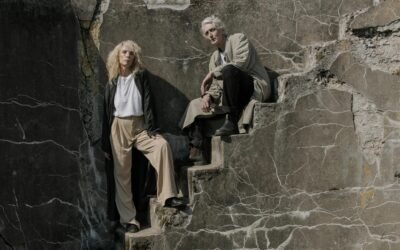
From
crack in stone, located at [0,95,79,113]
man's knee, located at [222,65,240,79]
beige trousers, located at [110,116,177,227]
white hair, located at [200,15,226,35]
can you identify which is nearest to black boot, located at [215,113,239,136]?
man's knee, located at [222,65,240,79]

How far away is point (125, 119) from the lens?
18.4ft

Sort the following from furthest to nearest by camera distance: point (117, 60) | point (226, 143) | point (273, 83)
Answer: point (273, 83), point (117, 60), point (226, 143)

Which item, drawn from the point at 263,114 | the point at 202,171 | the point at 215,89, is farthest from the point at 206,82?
the point at 202,171

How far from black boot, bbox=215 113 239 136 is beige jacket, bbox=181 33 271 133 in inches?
2.1

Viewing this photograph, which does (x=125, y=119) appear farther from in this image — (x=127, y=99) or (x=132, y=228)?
(x=132, y=228)

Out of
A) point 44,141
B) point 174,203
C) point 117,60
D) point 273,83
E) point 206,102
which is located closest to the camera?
point 174,203

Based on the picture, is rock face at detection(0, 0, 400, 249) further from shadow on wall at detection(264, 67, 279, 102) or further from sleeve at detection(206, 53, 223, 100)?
sleeve at detection(206, 53, 223, 100)

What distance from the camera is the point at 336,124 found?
565 cm

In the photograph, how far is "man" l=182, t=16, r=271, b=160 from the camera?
5.53 meters

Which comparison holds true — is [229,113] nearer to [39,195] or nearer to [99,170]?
[99,170]

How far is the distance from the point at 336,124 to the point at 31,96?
2.69 metres

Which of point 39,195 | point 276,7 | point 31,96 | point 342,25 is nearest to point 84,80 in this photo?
point 31,96

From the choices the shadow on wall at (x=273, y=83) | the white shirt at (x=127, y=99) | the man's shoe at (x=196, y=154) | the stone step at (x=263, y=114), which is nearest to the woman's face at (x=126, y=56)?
the white shirt at (x=127, y=99)

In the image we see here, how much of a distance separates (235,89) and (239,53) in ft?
1.10
